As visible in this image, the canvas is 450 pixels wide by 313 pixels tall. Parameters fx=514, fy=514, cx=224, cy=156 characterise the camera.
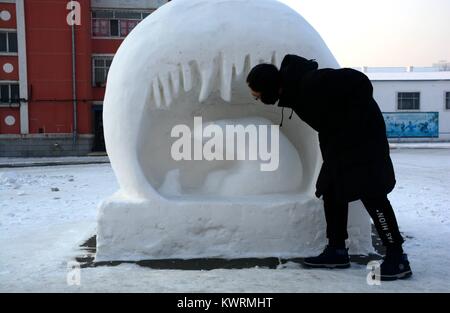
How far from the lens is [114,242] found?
3645 millimetres

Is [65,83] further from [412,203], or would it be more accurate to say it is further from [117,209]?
[117,209]

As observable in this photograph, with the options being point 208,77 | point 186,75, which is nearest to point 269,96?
point 208,77

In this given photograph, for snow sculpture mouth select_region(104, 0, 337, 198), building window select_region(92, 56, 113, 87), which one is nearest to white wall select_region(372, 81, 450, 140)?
building window select_region(92, 56, 113, 87)

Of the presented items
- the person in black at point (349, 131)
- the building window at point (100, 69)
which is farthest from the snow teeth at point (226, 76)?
the building window at point (100, 69)

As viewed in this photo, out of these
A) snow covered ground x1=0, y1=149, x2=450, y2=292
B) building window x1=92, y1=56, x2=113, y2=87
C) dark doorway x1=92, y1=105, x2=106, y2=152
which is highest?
building window x1=92, y1=56, x2=113, y2=87

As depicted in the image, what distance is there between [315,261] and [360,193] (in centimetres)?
59

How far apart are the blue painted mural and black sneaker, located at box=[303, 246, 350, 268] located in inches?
998

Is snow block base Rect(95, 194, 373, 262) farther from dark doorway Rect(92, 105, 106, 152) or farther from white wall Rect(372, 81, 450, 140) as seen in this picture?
white wall Rect(372, 81, 450, 140)

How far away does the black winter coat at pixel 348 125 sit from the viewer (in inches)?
120

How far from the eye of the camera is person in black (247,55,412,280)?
3.05 metres

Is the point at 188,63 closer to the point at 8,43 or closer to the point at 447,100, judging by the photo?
the point at 8,43

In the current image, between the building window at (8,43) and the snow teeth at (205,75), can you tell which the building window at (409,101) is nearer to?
the building window at (8,43)

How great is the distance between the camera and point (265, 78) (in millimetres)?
3166

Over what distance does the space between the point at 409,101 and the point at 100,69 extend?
54.6 feet
